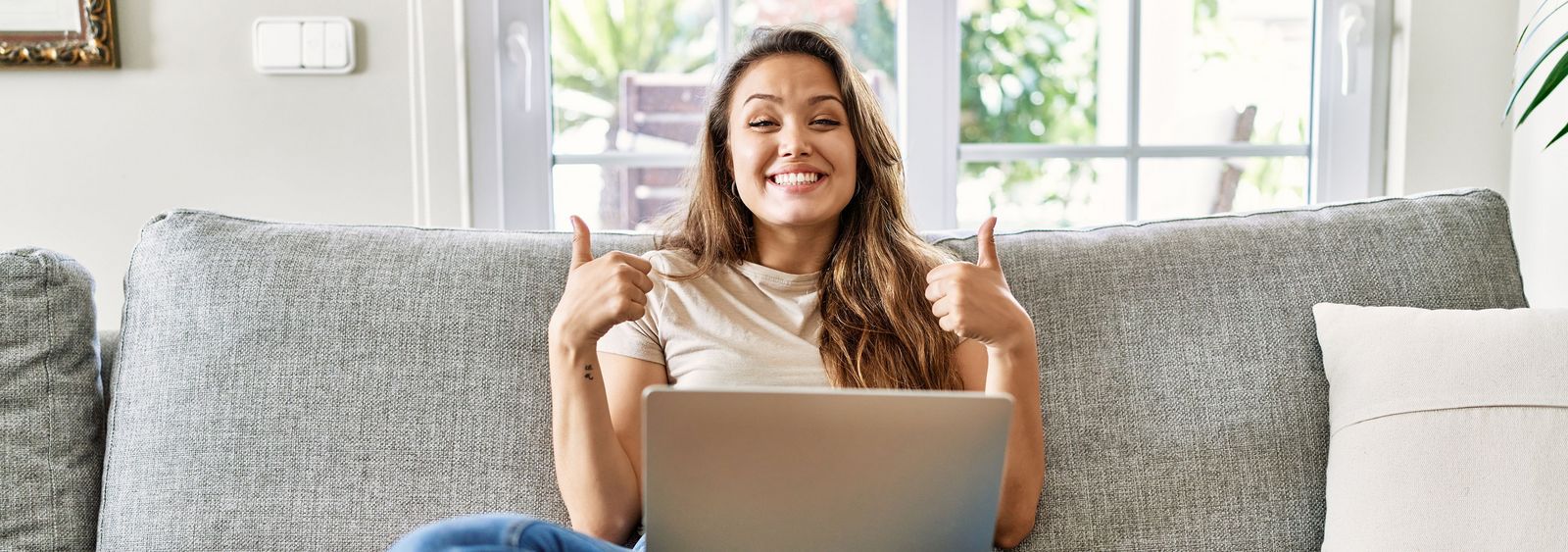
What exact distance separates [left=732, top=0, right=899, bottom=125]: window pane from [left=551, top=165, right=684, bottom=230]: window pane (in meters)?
0.29

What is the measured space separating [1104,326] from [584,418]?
0.61m

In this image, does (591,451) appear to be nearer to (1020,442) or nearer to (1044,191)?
(1020,442)

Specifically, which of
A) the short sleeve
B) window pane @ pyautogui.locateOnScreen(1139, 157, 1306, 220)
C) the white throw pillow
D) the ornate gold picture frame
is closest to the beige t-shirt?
the short sleeve

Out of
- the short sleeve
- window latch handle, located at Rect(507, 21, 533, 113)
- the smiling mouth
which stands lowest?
the short sleeve

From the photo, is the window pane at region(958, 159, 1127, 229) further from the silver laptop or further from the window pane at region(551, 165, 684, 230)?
the silver laptop

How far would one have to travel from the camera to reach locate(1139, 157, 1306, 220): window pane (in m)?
2.09

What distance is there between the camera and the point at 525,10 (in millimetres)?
1988

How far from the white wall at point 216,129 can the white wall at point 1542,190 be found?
1750 millimetres

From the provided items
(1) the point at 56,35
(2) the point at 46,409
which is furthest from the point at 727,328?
(1) the point at 56,35

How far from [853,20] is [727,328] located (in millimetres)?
909

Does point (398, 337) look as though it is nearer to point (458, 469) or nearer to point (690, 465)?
point (458, 469)

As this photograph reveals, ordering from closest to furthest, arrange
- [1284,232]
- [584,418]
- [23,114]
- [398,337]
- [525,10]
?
[584,418]
[398,337]
[1284,232]
[23,114]
[525,10]

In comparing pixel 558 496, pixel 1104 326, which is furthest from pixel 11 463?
pixel 1104 326

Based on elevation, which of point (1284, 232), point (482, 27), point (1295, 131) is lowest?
point (1284, 232)
